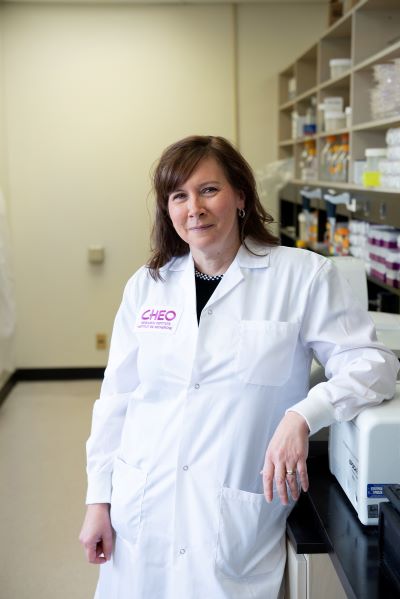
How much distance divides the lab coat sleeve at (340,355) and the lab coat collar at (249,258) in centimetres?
13

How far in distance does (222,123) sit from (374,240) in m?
2.49

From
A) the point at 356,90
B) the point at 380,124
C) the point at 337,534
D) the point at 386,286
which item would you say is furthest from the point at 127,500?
the point at 356,90

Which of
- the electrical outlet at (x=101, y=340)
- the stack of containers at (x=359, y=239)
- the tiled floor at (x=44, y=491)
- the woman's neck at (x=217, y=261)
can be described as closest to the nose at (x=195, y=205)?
the woman's neck at (x=217, y=261)

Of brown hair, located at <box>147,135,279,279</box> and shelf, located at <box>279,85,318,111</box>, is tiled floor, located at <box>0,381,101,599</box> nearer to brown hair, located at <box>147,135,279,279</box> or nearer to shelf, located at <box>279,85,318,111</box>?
brown hair, located at <box>147,135,279,279</box>

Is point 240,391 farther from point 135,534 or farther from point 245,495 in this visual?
point 135,534

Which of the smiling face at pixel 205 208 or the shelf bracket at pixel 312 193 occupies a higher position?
the smiling face at pixel 205 208

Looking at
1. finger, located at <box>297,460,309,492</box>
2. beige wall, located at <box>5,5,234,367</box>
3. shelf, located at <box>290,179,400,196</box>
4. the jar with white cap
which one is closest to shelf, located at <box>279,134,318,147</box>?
shelf, located at <box>290,179,400,196</box>

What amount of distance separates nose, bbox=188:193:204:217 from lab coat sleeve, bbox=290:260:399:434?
279 mm

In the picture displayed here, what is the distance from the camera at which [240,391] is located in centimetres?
147

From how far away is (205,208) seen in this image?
60.8 inches

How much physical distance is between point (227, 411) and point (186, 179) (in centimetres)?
49

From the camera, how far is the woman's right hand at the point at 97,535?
157cm

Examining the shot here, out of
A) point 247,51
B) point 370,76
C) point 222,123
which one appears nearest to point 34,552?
point 370,76

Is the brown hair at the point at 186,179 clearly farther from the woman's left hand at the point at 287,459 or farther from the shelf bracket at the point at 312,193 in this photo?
the shelf bracket at the point at 312,193
